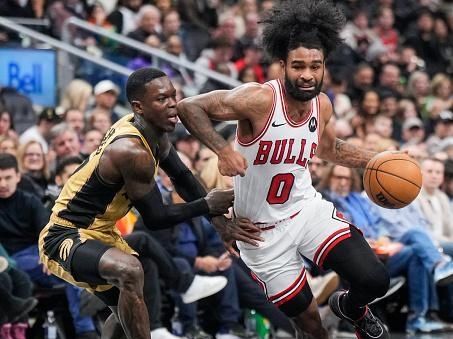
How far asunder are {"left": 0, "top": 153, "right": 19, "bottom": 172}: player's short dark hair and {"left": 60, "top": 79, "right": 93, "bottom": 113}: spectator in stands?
108 inches

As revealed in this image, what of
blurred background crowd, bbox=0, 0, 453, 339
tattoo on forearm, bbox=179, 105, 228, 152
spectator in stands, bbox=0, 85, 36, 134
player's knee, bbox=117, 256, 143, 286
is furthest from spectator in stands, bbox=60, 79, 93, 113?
player's knee, bbox=117, 256, 143, 286

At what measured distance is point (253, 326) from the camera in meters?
10.5

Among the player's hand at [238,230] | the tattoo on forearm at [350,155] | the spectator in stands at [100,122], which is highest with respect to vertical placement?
the tattoo on forearm at [350,155]

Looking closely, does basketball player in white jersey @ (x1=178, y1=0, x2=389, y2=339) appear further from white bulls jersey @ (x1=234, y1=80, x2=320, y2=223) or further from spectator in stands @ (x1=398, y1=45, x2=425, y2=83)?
spectator in stands @ (x1=398, y1=45, x2=425, y2=83)

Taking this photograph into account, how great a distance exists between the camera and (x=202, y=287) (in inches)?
380

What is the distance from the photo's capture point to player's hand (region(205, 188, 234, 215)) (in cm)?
724

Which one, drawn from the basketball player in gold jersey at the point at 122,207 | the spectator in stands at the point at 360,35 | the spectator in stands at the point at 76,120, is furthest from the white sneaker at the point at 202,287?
the spectator in stands at the point at 360,35

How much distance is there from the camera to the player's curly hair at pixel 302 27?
736 cm

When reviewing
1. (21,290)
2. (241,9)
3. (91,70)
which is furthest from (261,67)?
(21,290)

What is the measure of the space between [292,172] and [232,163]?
69 cm

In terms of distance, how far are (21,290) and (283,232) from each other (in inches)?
102

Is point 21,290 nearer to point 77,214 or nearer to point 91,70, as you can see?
point 77,214

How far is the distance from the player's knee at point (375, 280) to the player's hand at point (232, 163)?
3.44 ft

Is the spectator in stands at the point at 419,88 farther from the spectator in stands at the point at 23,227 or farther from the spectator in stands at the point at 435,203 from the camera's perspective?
the spectator in stands at the point at 23,227
